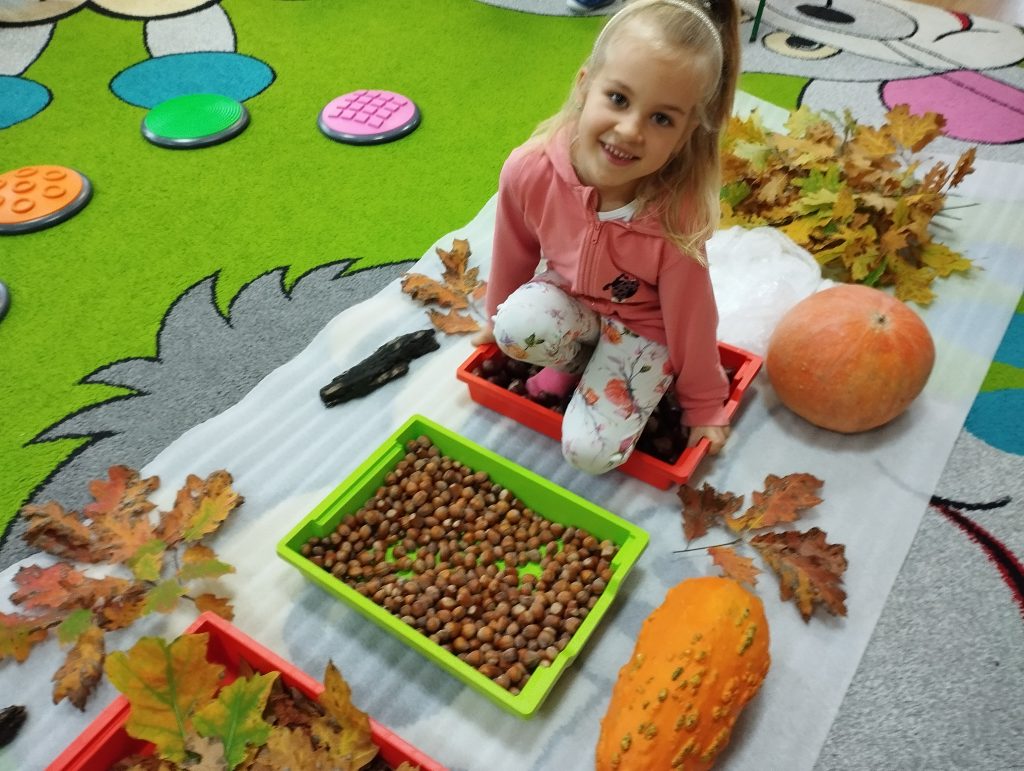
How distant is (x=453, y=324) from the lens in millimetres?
1431

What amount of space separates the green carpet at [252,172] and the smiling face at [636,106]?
0.76 m

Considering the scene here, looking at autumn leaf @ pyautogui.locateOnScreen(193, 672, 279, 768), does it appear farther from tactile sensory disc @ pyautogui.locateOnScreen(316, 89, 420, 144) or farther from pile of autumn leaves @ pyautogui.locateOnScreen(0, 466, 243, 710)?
tactile sensory disc @ pyautogui.locateOnScreen(316, 89, 420, 144)

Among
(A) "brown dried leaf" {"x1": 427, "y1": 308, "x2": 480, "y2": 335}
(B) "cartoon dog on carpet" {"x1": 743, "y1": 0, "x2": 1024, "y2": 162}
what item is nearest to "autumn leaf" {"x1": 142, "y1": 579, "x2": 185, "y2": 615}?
(A) "brown dried leaf" {"x1": 427, "y1": 308, "x2": 480, "y2": 335}

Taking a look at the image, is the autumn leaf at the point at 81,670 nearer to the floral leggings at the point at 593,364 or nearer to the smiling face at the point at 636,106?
the floral leggings at the point at 593,364

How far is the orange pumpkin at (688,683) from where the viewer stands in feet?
2.70

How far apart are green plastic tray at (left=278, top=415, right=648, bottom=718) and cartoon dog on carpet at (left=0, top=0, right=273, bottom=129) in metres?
1.34

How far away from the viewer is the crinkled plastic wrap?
4.59 ft

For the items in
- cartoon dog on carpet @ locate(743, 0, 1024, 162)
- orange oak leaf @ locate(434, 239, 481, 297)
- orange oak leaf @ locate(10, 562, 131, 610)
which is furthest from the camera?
cartoon dog on carpet @ locate(743, 0, 1024, 162)

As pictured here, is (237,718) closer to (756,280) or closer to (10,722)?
(10,722)

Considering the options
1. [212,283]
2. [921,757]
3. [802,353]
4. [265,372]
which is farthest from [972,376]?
[212,283]

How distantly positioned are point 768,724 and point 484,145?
146 centimetres

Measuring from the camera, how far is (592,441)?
1126 millimetres

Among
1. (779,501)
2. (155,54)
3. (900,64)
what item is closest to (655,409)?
(779,501)

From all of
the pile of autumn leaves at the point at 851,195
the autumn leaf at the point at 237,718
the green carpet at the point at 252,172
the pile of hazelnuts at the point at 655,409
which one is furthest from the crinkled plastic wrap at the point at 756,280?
the autumn leaf at the point at 237,718
